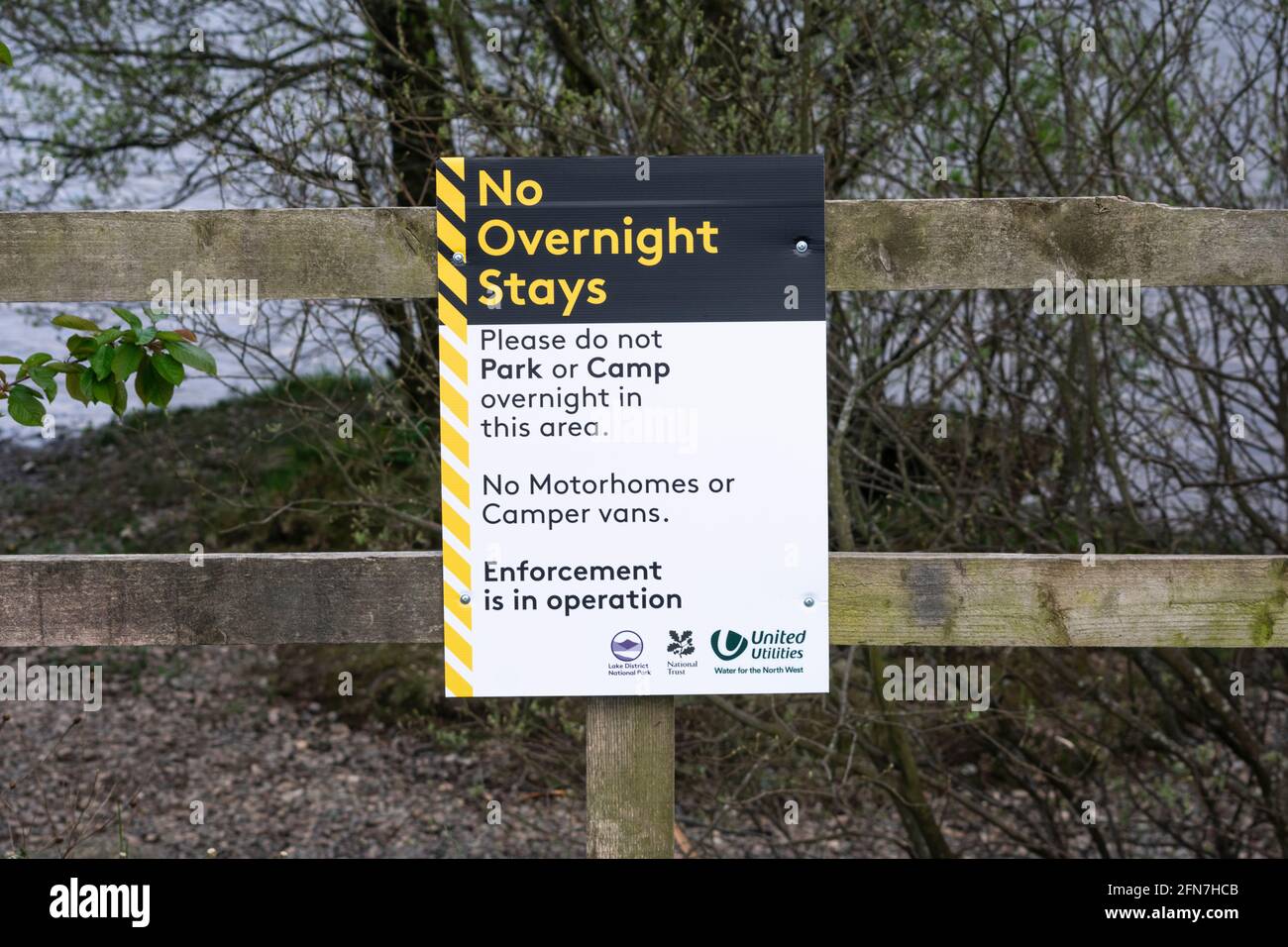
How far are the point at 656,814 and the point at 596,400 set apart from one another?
94 cm

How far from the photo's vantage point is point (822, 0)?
498 cm

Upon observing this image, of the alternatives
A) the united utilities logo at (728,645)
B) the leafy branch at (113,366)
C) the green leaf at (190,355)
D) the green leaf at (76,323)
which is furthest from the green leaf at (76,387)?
the united utilities logo at (728,645)

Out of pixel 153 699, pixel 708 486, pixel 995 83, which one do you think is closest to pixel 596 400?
pixel 708 486

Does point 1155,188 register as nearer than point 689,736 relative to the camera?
Yes

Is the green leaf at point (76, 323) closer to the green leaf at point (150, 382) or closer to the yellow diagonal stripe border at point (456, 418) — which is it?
the green leaf at point (150, 382)

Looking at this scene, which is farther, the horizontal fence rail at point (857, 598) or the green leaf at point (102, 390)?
the horizontal fence rail at point (857, 598)

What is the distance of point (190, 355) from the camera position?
2.54 m

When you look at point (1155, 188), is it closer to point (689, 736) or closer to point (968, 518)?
point (968, 518)

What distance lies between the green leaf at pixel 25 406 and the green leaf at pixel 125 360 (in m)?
0.21

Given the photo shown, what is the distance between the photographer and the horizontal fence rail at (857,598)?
2803mm

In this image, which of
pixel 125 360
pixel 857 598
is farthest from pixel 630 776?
pixel 125 360

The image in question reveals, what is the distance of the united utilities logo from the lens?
2762 millimetres

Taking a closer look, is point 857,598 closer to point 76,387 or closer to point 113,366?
point 113,366

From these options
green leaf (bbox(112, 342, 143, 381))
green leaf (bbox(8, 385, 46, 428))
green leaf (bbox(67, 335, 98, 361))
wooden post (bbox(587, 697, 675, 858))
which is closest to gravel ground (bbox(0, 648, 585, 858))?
wooden post (bbox(587, 697, 675, 858))
